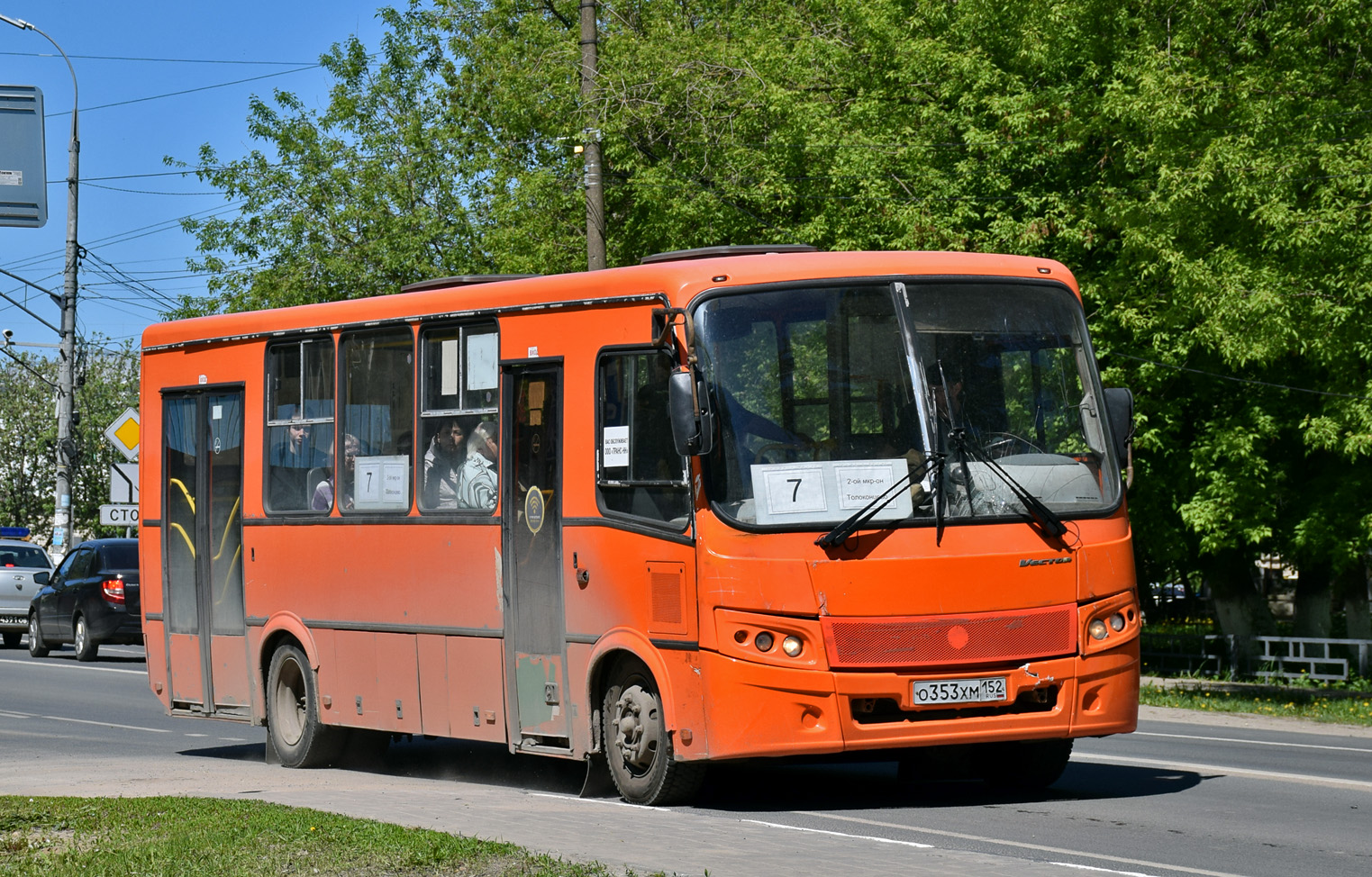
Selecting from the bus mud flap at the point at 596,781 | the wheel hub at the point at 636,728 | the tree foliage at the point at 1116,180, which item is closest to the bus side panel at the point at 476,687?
the bus mud flap at the point at 596,781

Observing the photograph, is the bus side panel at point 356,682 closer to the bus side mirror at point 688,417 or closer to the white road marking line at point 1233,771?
the bus side mirror at point 688,417

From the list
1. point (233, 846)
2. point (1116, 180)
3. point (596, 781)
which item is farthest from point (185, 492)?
point (1116, 180)

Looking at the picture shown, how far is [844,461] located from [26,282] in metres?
28.7

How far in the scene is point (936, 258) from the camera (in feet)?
34.9

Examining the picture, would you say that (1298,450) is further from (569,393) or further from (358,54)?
(358,54)

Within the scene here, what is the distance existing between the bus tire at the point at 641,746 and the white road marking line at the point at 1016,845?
674 millimetres

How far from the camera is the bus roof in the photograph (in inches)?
407

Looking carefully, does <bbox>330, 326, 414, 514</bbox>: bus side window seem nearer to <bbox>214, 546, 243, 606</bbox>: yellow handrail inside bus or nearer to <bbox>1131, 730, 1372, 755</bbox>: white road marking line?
<bbox>214, 546, 243, 606</bbox>: yellow handrail inside bus

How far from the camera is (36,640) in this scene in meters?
30.2

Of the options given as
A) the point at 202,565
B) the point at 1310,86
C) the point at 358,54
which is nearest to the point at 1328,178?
the point at 1310,86

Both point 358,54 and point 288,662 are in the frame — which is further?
point 358,54

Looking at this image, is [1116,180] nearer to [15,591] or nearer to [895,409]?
[895,409]

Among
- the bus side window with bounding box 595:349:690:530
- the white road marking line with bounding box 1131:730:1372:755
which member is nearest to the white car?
the white road marking line with bounding box 1131:730:1372:755

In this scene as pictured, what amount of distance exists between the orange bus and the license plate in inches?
0.5
